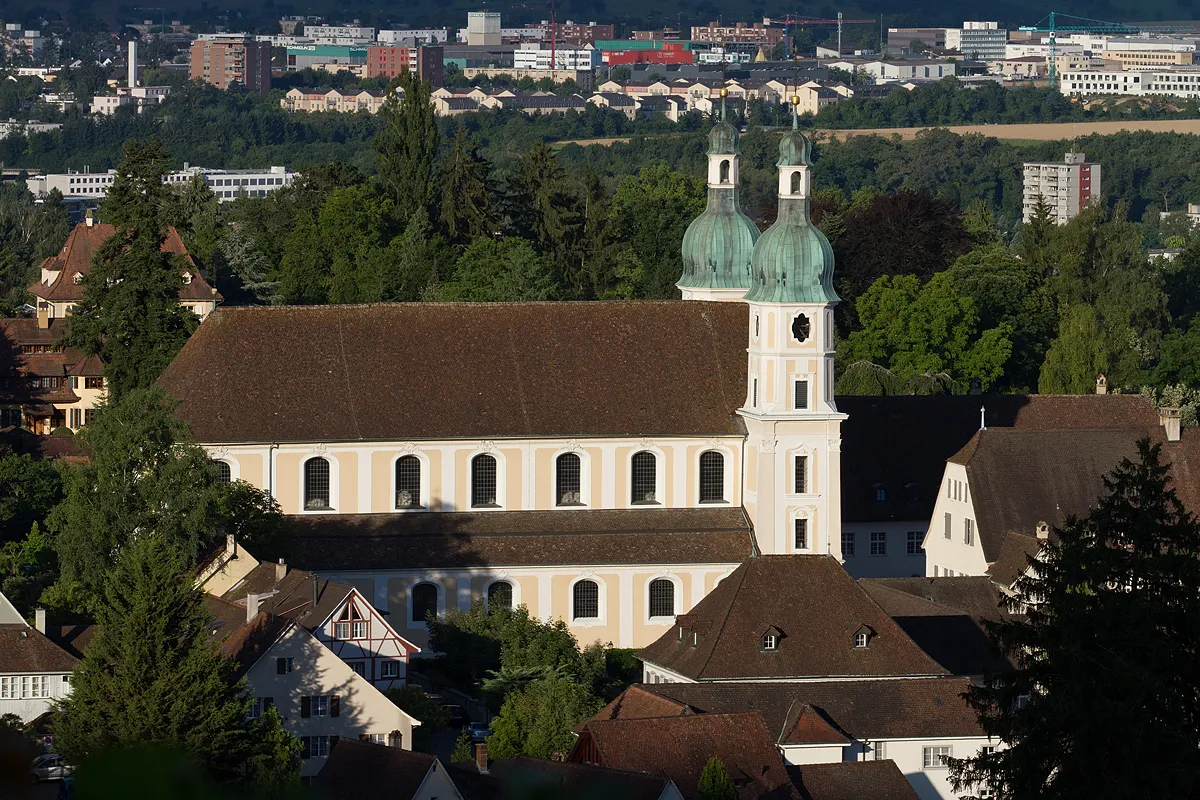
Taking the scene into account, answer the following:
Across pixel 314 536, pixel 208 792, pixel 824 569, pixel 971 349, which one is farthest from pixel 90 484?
pixel 208 792

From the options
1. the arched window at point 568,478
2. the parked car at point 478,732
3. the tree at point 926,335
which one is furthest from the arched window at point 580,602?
the tree at point 926,335

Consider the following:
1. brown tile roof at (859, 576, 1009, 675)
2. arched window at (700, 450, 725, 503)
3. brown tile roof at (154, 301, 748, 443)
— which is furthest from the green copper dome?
brown tile roof at (859, 576, 1009, 675)

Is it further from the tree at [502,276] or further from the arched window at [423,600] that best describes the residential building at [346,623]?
the tree at [502,276]

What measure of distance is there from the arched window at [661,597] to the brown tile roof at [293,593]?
26.1 feet

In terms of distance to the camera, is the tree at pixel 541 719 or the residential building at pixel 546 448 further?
the residential building at pixel 546 448

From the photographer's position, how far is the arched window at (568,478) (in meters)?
68.0

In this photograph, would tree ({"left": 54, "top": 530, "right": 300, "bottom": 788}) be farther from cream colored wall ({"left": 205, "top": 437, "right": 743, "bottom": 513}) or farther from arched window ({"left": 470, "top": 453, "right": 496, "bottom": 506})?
arched window ({"left": 470, "top": 453, "right": 496, "bottom": 506})

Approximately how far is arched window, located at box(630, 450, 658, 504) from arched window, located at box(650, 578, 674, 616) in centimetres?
273

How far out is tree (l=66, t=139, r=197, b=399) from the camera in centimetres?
7581

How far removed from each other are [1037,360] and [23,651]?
157 feet

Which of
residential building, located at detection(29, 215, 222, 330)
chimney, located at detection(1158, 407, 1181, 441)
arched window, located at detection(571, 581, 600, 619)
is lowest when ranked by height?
arched window, located at detection(571, 581, 600, 619)

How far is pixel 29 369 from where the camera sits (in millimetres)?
92062

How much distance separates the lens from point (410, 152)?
104062 mm

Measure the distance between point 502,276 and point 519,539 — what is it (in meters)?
27.0
